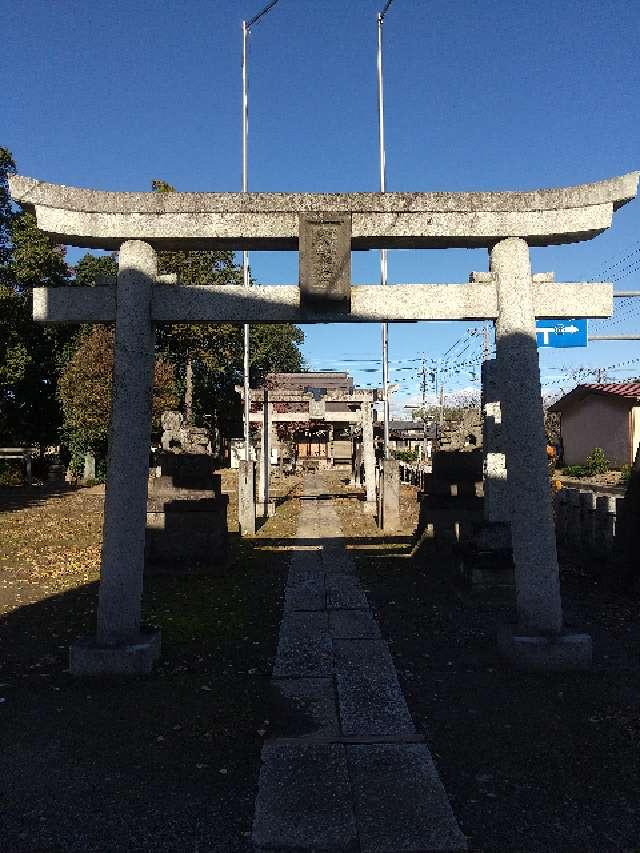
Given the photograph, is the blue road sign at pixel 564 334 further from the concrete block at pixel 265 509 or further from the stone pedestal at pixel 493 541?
the concrete block at pixel 265 509

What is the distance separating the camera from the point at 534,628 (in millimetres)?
Result: 5148

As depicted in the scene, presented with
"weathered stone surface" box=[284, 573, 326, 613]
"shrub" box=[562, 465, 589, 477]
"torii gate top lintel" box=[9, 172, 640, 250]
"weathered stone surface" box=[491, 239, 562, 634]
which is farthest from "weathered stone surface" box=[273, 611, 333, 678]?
"shrub" box=[562, 465, 589, 477]

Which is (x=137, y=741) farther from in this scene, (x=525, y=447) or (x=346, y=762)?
(x=525, y=447)

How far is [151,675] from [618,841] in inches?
136

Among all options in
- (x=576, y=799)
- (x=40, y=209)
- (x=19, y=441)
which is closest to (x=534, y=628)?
(x=576, y=799)

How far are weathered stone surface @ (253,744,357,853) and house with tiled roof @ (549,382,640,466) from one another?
3023 centimetres

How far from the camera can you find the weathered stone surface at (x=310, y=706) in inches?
156

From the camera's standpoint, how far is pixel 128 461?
5176 mm

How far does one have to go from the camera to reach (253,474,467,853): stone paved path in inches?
112

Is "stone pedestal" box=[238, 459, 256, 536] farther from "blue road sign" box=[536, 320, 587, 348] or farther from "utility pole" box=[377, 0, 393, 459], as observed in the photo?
"blue road sign" box=[536, 320, 587, 348]

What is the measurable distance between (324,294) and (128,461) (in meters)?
2.15

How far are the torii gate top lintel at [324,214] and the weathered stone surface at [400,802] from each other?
3995 millimetres

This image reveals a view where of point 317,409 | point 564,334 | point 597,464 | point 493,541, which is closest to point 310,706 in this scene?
point 493,541

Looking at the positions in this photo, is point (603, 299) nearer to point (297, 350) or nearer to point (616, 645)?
point (616, 645)
